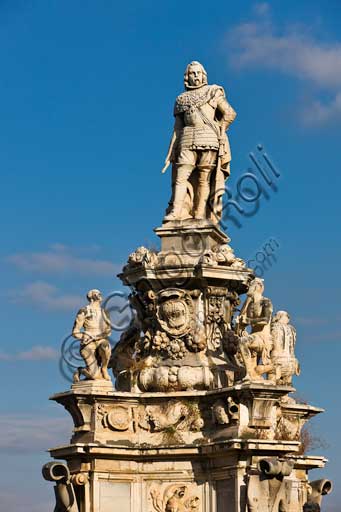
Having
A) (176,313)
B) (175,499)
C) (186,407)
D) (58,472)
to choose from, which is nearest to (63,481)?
(58,472)

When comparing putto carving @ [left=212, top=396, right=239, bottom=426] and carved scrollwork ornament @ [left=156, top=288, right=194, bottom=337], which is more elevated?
carved scrollwork ornament @ [left=156, top=288, right=194, bottom=337]

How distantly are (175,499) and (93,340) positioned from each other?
3.41m

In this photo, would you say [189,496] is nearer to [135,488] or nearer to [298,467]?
[135,488]

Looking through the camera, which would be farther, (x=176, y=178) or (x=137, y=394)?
(x=176, y=178)

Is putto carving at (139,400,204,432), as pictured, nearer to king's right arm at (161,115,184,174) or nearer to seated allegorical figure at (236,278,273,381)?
seated allegorical figure at (236,278,273,381)

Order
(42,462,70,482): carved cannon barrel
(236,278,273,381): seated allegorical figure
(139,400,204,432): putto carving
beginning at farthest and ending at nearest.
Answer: (139,400,204,432): putto carving
(236,278,273,381): seated allegorical figure
(42,462,70,482): carved cannon barrel

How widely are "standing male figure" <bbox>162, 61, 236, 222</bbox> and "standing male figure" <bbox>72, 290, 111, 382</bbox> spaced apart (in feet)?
9.37

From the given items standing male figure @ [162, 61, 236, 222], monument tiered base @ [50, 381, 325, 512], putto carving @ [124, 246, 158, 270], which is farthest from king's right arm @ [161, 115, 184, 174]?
monument tiered base @ [50, 381, 325, 512]

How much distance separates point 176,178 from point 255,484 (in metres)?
6.93

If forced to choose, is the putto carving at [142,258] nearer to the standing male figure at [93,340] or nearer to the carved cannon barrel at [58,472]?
the standing male figure at [93,340]

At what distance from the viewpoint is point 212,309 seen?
30500 mm

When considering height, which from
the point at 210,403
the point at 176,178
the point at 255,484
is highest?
the point at 176,178

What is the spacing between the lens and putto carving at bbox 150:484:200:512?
29.1 m

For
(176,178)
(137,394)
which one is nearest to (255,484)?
(137,394)
